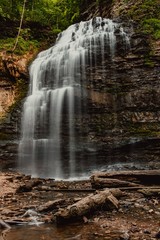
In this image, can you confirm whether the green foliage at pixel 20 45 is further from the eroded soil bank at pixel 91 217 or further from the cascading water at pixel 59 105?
the eroded soil bank at pixel 91 217

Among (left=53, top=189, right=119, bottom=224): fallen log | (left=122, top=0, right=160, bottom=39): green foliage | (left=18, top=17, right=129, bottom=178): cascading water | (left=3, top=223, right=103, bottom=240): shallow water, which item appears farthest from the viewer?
(left=122, top=0, right=160, bottom=39): green foliage

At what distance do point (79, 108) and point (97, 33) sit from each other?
17.3 feet

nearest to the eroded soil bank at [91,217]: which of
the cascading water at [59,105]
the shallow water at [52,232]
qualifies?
the shallow water at [52,232]

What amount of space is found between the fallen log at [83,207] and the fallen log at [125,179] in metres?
2.65

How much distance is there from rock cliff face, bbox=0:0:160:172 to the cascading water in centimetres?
54

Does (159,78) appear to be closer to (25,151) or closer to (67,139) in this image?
(67,139)

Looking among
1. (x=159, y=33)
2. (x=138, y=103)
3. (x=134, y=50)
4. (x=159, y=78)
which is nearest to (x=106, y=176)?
(x=138, y=103)

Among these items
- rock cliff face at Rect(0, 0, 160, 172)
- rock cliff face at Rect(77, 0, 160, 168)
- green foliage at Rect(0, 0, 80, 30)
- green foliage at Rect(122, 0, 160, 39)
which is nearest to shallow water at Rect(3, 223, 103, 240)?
rock cliff face at Rect(0, 0, 160, 172)

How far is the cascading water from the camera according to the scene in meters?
16.8

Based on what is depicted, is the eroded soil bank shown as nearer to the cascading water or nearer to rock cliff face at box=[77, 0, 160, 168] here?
rock cliff face at box=[77, 0, 160, 168]

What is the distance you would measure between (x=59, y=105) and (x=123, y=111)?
3.50 m

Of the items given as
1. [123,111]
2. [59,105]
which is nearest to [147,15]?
[123,111]

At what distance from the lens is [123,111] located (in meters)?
17.0

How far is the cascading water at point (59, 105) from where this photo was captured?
16.8 metres
